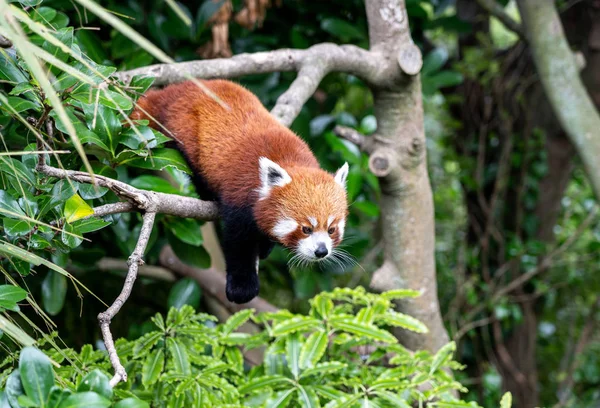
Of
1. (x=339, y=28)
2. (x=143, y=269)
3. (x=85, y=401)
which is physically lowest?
(x=143, y=269)

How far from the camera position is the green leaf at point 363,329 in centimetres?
183

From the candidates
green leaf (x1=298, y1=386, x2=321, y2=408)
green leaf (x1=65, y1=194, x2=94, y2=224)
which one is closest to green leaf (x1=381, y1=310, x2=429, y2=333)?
green leaf (x1=298, y1=386, x2=321, y2=408)

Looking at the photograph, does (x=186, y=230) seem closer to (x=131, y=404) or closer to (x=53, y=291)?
(x=53, y=291)

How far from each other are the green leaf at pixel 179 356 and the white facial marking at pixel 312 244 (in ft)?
1.30

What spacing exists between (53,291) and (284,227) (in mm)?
928

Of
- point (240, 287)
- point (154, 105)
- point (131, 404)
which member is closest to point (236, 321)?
point (240, 287)

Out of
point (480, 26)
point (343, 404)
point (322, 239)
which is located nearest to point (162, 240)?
point (322, 239)

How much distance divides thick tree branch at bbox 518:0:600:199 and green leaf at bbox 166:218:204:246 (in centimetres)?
156

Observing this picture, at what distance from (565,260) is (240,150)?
2.59 metres

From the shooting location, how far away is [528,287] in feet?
13.4

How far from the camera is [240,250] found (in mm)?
2025

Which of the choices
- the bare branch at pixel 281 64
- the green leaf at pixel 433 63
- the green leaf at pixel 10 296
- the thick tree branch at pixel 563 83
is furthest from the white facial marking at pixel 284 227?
the green leaf at pixel 433 63

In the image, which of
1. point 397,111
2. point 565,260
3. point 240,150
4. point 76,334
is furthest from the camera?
point 565,260

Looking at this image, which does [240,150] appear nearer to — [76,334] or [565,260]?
[76,334]
